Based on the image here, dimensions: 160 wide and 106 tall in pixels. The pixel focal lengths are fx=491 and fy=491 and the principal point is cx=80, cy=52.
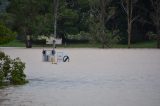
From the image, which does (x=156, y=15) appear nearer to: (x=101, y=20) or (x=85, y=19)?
(x=101, y=20)

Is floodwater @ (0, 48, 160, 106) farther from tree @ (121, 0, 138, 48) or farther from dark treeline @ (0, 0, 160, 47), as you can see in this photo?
tree @ (121, 0, 138, 48)

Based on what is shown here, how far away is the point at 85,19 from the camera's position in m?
54.3

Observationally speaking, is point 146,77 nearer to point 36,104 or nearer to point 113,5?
point 36,104

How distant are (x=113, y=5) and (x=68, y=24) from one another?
5600mm

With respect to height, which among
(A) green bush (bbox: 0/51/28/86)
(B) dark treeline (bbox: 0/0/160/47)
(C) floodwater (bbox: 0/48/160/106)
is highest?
(B) dark treeline (bbox: 0/0/160/47)

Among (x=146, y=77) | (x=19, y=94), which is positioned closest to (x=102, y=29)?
(x=146, y=77)

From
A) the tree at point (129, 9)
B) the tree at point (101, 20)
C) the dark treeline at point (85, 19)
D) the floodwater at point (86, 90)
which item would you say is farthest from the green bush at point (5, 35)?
the tree at point (129, 9)

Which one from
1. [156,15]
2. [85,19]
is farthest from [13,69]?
[85,19]

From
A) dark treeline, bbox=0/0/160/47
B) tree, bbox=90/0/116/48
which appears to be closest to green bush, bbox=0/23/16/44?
dark treeline, bbox=0/0/160/47

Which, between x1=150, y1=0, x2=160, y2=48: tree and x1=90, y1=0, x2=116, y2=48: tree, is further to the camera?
x1=150, y1=0, x2=160, y2=48: tree

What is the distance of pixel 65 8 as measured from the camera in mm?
48938

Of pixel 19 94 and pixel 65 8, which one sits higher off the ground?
pixel 65 8

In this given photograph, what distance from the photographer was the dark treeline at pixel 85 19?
151 ft

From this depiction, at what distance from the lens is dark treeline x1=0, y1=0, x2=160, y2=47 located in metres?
46.1
